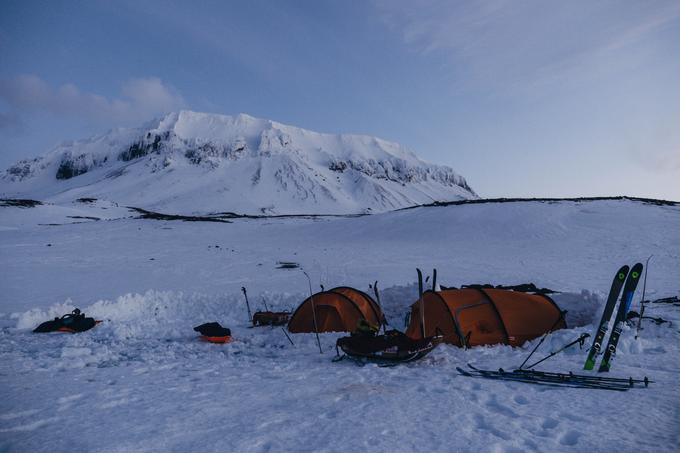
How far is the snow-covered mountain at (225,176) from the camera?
128 meters

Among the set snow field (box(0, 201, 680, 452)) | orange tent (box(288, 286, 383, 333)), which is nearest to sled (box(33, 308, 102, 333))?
snow field (box(0, 201, 680, 452))

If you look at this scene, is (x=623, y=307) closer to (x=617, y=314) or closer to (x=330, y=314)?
(x=617, y=314)

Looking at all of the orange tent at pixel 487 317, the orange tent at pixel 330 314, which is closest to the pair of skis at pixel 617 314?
the orange tent at pixel 487 317

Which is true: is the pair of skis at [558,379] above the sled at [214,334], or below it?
above

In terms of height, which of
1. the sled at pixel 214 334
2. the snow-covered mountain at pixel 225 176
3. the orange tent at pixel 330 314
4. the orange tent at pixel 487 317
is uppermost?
the snow-covered mountain at pixel 225 176

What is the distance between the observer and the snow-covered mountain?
128 meters

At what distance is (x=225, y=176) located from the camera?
5846 inches

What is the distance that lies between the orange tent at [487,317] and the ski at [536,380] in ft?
6.30

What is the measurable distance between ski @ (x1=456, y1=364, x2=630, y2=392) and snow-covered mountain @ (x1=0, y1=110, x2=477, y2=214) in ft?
362

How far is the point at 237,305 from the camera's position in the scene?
1506cm

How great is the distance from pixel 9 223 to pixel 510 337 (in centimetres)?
5735

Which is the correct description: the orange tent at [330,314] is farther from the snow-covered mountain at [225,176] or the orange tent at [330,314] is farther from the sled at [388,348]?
the snow-covered mountain at [225,176]

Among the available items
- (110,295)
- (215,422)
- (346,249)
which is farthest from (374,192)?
(215,422)

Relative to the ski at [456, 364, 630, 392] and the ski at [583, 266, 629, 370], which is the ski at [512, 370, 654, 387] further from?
the ski at [583, 266, 629, 370]
